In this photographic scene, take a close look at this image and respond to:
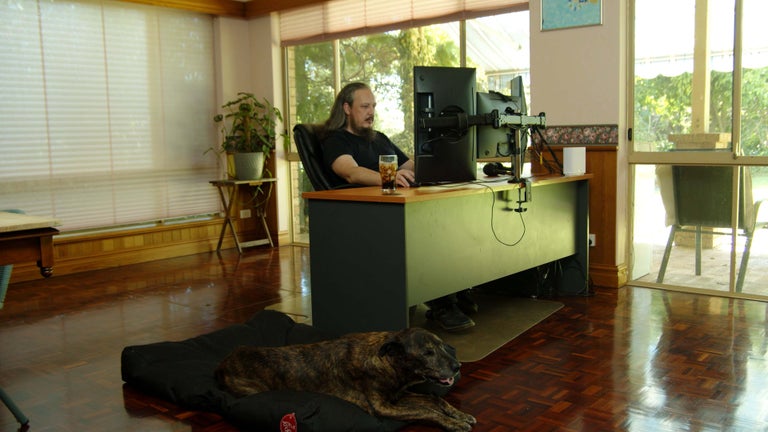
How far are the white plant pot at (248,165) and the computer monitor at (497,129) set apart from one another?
3.09 m

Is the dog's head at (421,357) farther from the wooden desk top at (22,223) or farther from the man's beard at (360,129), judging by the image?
the man's beard at (360,129)

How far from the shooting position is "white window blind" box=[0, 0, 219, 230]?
5.22m

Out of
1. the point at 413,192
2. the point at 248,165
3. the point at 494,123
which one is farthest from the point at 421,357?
the point at 248,165

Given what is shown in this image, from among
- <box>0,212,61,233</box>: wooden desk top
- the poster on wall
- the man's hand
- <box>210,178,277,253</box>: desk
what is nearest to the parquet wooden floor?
<box>0,212,61,233</box>: wooden desk top

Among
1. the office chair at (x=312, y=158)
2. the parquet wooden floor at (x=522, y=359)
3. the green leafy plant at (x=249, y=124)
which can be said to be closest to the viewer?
the parquet wooden floor at (x=522, y=359)

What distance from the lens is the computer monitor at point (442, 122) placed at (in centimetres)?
319

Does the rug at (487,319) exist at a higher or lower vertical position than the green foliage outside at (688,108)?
lower

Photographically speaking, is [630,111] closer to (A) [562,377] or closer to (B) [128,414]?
(A) [562,377]

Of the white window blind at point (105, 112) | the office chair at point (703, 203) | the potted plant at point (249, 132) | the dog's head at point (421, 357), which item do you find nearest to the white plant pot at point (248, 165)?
the potted plant at point (249, 132)

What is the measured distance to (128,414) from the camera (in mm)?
2611

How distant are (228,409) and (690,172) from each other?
10.6ft

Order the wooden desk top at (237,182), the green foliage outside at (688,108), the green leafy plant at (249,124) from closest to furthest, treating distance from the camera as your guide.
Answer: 1. the green foliage outside at (688,108)
2. the wooden desk top at (237,182)
3. the green leafy plant at (249,124)

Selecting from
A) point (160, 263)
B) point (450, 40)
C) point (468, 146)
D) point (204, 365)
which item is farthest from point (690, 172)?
point (160, 263)

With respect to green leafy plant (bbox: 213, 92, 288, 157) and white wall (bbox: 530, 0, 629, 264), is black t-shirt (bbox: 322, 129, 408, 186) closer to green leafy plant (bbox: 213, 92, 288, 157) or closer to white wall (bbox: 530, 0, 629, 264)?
A: white wall (bbox: 530, 0, 629, 264)
